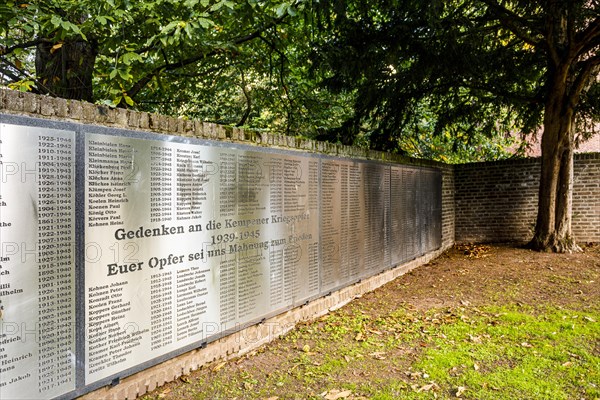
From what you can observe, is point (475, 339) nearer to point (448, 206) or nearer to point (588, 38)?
point (588, 38)

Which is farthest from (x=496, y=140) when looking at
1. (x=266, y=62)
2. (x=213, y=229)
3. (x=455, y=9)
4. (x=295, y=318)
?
(x=213, y=229)

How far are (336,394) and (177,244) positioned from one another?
1819 mm

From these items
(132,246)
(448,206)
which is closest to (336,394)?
(132,246)

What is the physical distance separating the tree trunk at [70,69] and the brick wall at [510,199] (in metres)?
9.94

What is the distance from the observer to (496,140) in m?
16.3

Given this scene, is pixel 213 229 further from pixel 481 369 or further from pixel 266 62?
pixel 266 62

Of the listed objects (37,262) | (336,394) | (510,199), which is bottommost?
(336,394)

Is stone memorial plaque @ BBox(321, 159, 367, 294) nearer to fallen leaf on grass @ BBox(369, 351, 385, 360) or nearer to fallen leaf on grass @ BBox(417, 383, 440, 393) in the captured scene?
fallen leaf on grass @ BBox(369, 351, 385, 360)

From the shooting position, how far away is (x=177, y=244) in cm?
375

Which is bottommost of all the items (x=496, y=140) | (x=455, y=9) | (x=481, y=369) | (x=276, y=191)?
(x=481, y=369)

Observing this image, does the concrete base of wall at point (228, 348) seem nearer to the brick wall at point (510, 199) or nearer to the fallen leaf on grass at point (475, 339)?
the fallen leaf on grass at point (475, 339)

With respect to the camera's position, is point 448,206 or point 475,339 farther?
point 448,206

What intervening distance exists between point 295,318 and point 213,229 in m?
1.93

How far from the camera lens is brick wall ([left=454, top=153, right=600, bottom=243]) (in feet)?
38.7
